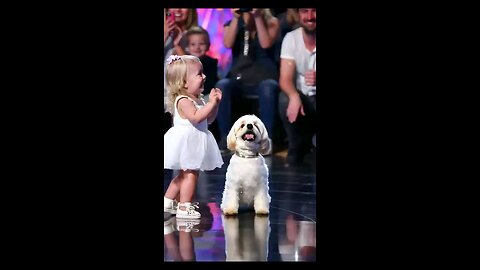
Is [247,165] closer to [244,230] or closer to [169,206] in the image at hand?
[244,230]

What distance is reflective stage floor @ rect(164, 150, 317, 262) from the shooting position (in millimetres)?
4203

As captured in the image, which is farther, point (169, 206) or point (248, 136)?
point (169, 206)

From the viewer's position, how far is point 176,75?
4.67 meters

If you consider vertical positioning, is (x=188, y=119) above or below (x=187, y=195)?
above

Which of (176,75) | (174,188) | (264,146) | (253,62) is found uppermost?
(253,62)

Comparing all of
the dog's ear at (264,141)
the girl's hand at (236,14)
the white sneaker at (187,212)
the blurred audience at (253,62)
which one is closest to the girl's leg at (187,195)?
the white sneaker at (187,212)

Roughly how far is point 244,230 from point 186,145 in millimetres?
569

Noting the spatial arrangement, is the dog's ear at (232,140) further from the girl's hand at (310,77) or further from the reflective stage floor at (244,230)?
the girl's hand at (310,77)

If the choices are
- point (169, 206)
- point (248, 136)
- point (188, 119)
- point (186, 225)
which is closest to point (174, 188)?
point (169, 206)

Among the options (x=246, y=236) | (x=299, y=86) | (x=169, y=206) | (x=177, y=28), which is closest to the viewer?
(x=246, y=236)

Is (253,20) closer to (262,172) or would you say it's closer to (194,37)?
(194,37)

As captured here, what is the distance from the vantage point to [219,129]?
5227mm

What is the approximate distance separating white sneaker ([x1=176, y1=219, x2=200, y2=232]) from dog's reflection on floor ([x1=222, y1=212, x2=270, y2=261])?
0.16 metres

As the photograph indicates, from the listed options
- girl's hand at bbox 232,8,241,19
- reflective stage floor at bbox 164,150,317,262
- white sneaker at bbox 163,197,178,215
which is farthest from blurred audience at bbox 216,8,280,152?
white sneaker at bbox 163,197,178,215
